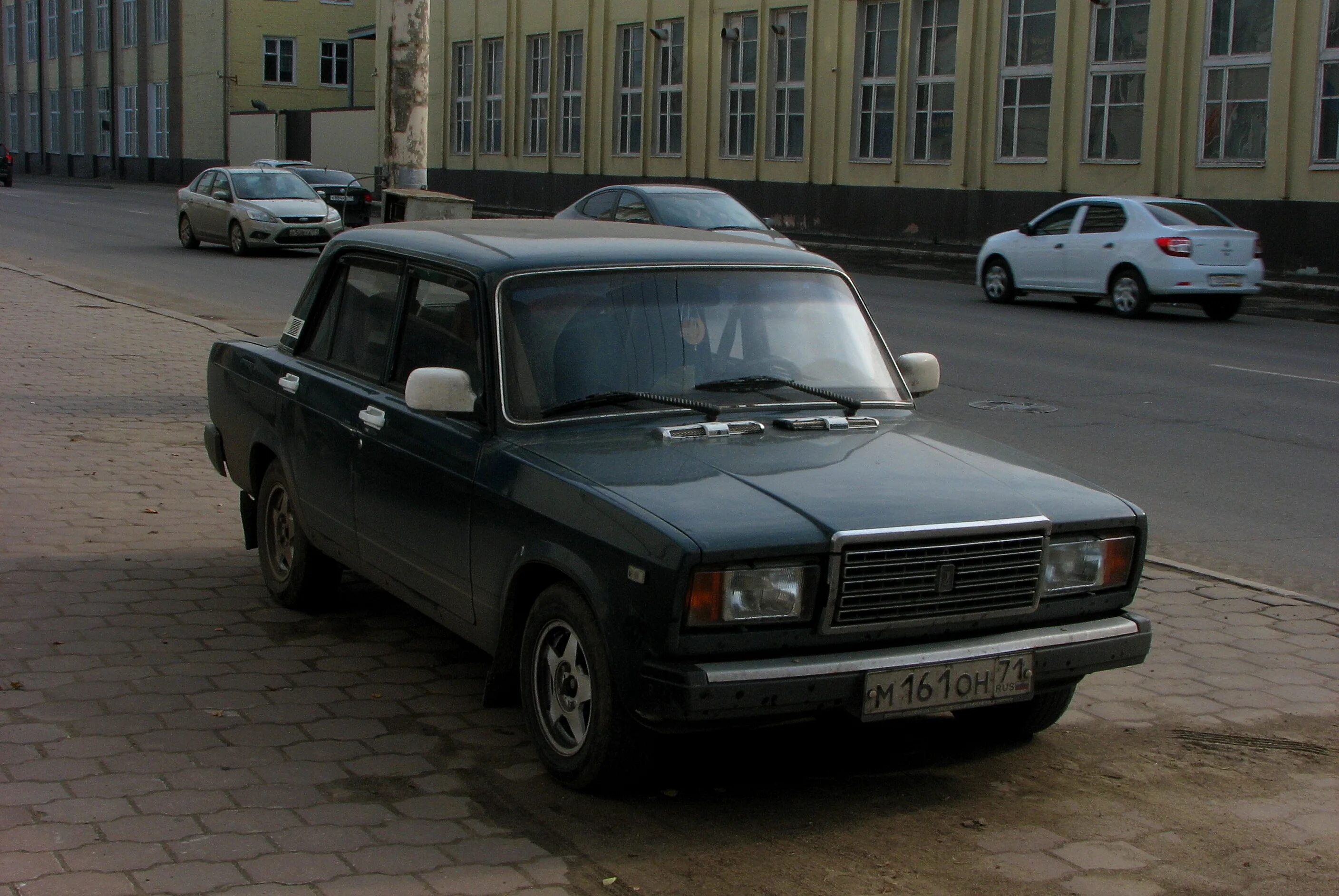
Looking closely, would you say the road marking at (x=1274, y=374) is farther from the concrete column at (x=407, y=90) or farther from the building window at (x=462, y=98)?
the building window at (x=462, y=98)

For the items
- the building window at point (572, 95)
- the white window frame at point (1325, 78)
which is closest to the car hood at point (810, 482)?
the white window frame at point (1325, 78)

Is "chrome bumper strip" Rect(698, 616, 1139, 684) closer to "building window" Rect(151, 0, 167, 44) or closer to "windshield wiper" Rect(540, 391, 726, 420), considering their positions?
"windshield wiper" Rect(540, 391, 726, 420)

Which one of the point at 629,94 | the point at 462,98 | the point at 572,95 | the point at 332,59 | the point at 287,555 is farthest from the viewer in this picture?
the point at 332,59

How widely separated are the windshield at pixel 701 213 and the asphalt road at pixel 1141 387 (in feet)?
6.59

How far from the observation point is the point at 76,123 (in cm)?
7919

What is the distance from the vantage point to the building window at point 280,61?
6575 centimetres

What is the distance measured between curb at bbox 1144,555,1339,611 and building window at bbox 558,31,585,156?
1559 inches

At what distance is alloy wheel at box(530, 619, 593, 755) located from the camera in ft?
14.6

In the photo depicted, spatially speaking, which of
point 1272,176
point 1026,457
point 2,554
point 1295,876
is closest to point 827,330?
point 1026,457

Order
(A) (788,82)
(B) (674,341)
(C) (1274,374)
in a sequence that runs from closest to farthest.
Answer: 1. (B) (674,341)
2. (C) (1274,374)
3. (A) (788,82)

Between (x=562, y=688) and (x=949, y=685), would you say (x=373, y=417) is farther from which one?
(x=949, y=685)

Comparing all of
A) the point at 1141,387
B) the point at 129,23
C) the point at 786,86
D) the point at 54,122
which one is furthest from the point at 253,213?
the point at 54,122

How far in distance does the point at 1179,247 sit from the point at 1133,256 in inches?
22.3

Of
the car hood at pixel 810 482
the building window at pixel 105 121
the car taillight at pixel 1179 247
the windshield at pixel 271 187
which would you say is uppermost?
the building window at pixel 105 121
